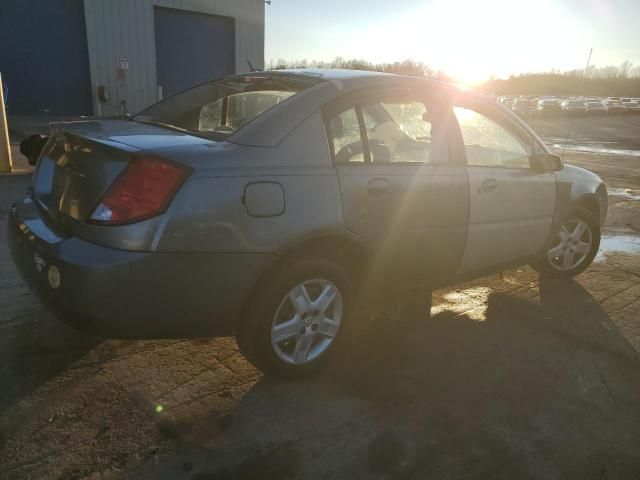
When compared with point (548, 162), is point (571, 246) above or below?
below

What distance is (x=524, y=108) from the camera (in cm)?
3778

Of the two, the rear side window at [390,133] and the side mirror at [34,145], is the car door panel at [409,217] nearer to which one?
the rear side window at [390,133]

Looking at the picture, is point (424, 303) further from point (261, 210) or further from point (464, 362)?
point (261, 210)

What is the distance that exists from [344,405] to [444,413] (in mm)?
515

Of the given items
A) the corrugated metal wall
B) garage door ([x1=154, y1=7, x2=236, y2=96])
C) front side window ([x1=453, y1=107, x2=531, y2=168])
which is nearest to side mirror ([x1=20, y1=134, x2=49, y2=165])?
front side window ([x1=453, y1=107, x2=531, y2=168])

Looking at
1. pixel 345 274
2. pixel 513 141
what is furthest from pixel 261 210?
pixel 513 141

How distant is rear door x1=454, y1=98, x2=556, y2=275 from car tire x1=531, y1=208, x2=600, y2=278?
44 centimetres

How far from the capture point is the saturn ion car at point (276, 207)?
2037 mm

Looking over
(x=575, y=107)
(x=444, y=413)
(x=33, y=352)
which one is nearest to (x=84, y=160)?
(x=33, y=352)

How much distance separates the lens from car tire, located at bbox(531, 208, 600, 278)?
414 cm

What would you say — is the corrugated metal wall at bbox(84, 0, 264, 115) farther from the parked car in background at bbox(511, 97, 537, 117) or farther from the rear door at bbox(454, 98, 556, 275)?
the parked car in background at bbox(511, 97, 537, 117)

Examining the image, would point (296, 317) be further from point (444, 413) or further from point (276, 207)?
point (444, 413)

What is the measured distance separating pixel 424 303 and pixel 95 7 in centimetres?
1449

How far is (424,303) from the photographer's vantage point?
3756mm
